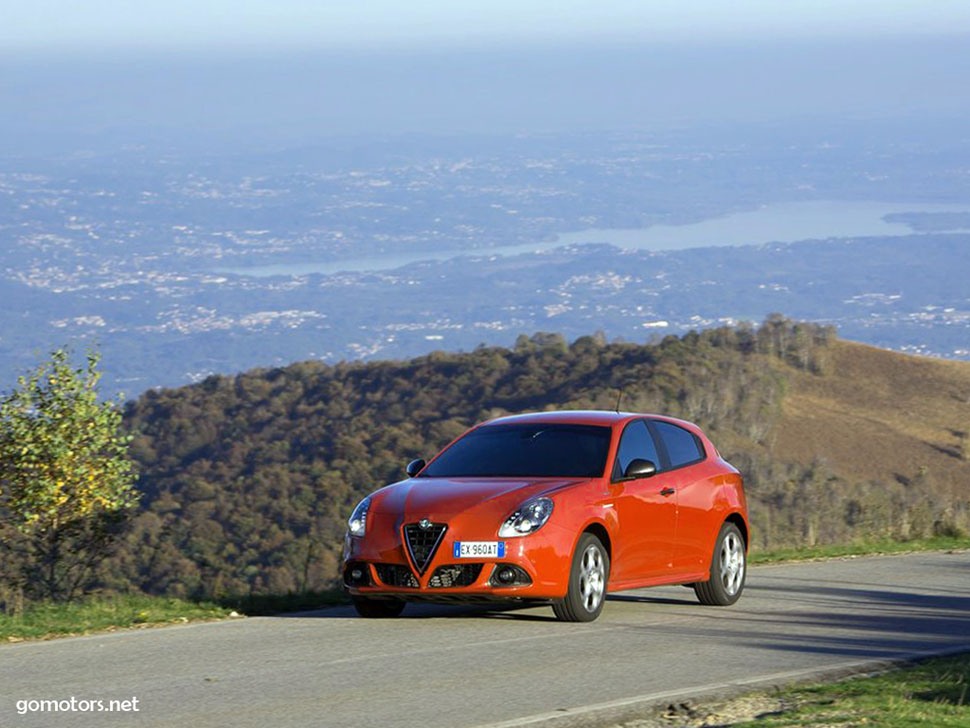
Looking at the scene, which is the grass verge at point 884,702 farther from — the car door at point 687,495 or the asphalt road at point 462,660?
the car door at point 687,495

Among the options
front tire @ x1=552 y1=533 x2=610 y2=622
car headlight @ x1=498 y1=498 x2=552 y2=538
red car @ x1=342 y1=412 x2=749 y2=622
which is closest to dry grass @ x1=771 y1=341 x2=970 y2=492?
red car @ x1=342 y1=412 x2=749 y2=622

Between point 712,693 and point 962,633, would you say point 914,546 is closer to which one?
point 962,633

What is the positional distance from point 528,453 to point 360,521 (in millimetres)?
1507

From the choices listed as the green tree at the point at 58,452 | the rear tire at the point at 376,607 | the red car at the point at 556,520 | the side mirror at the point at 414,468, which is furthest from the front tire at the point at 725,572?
the green tree at the point at 58,452

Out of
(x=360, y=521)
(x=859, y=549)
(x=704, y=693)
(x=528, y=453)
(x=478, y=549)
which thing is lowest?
(x=859, y=549)

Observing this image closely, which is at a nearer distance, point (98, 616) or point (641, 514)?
point (98, 616)

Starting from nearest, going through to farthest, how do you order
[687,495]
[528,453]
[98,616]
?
[98,616] → [528,453] → [687,495]

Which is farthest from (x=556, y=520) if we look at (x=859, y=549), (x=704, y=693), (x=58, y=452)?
(x=58, y=452)

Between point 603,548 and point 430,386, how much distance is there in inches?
1591

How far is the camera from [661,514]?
1229 cm

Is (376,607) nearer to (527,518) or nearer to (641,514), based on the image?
(527,518)

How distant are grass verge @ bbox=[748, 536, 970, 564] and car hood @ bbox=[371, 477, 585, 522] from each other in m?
6.49

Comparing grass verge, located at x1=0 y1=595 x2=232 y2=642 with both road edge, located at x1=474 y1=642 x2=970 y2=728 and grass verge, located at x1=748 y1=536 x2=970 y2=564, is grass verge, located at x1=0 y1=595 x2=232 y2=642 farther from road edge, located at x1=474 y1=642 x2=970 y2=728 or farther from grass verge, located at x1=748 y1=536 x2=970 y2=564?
grass verge, located at x1=748 y1=536 x2=970 y2=564

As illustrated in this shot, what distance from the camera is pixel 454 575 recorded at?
35.9 ft
